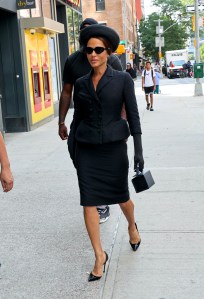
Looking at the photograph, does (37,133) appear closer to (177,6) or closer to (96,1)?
(96,1)

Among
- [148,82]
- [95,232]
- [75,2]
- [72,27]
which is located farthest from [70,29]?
[95,232]

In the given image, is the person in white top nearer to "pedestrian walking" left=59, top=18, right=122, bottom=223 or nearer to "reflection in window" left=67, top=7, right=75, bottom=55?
"reflection in window" left=67, top=7, right=75, bottom=55

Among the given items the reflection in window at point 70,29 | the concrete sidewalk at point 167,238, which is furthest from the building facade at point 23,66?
the concrete sidewalk at point 167,238

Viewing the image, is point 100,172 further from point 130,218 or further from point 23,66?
point 23,66

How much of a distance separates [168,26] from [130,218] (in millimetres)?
67716

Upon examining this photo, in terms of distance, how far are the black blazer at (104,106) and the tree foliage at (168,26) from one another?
216 feet

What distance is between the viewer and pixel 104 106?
11.8 feet

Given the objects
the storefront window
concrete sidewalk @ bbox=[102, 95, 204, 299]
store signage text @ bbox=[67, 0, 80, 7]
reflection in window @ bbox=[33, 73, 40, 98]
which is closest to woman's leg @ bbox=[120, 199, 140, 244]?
concrete sidewalk @ bbox=[102, 95, 204, 299]

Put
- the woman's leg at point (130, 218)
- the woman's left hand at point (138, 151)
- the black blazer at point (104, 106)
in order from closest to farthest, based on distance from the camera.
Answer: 1. the black blazer at point (104, 106)
2. the woman's left hand at point (138, 151)
3. the woman's leg at point (130, 218)

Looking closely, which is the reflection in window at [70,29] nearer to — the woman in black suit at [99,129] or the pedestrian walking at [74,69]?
the pedestrian walking at [74,69]

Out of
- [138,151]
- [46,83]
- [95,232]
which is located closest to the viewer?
[95,232]

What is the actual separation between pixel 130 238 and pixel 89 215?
68cm

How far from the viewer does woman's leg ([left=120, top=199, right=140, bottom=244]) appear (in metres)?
3.96

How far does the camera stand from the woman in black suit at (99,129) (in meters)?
3.57
